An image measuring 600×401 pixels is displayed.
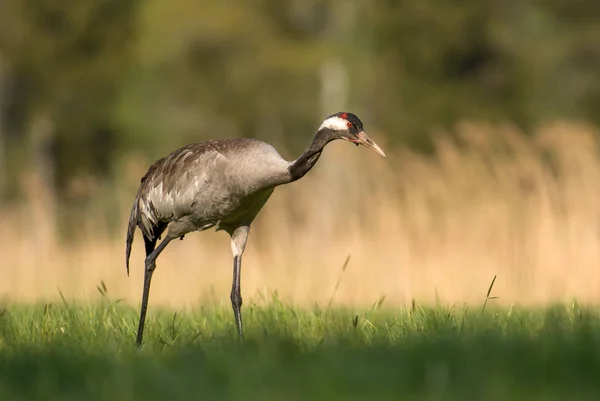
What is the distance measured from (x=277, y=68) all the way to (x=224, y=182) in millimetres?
14250

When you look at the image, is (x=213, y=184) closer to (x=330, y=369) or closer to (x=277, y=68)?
(x=330, y=369)

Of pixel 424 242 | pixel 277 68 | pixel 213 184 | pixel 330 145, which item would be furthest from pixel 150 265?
pixel 277 68

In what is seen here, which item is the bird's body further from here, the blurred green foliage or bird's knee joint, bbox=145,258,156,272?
the blurred green foliage

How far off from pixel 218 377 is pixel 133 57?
65.4 ft

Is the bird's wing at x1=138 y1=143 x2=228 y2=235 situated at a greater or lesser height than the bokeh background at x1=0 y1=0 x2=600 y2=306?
lesser

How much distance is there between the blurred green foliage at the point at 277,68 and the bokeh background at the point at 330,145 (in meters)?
0.05

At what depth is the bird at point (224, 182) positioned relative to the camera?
6.50 meters

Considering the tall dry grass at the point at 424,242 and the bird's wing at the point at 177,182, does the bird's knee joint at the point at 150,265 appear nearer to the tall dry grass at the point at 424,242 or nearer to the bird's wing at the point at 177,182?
the bird's wing at the point at 177,182

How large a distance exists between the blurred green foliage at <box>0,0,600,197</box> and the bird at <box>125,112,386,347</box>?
13141 mm

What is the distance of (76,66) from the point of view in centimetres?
2283

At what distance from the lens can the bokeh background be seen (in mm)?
10008

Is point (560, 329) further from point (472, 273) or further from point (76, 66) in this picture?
point (76, 66)

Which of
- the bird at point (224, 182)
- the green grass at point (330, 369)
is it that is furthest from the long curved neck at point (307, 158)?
the green grass at point (330, 369)

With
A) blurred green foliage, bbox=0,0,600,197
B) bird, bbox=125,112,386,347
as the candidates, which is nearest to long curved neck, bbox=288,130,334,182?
bird, bbox=125,112,386,347
